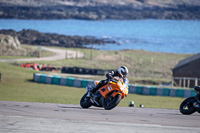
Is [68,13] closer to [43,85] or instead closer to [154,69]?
[154,69]

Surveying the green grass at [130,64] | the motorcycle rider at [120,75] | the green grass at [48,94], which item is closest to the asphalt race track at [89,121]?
the motorcycle rider at [120,75]

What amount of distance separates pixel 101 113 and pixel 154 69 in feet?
121

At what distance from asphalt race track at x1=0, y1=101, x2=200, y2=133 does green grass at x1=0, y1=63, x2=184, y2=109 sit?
23.0 feet

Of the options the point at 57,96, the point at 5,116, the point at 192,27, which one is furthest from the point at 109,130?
the point at 192,27

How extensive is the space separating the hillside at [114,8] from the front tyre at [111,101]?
483 ft

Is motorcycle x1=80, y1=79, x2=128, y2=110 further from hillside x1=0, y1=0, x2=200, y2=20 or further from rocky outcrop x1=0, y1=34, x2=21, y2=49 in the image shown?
hillside x1=0, y1=0, x2=200, y2=20

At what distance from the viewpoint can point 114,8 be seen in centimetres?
18650

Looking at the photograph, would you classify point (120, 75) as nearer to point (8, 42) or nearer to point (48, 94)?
point (48, 94)

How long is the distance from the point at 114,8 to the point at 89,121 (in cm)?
17896

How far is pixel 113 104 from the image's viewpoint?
39.9 ft

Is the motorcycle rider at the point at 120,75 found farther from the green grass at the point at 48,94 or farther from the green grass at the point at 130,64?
the green grass at the point at 130,64

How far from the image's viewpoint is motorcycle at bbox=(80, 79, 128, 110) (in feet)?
39.8

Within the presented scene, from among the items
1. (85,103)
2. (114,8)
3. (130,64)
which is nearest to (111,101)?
(85,103)

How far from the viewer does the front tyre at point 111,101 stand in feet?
39.6
